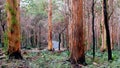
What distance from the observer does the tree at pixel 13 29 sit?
12461 millimetres

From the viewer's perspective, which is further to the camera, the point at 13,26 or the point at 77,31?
the point at 13,26

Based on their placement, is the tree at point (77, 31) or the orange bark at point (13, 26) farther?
the orange bark at point (13, 26)

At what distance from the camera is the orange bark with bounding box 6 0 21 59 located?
12.5 m

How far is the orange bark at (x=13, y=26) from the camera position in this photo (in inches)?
491

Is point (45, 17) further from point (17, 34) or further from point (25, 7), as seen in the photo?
point (17, 34)

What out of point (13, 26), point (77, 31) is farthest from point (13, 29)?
point (77, 31)

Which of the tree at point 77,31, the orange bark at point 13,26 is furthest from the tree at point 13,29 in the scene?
the tree at point 77,31

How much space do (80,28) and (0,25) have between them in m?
22.6

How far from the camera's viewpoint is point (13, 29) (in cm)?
1264

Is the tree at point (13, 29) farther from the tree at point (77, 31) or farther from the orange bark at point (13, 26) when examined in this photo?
the tree at point (77, 31)

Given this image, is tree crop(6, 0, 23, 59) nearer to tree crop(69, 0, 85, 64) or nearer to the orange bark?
the orange bark

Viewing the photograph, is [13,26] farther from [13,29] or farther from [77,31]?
[77,31]

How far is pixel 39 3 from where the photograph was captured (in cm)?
3447

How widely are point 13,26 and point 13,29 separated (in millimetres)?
145
